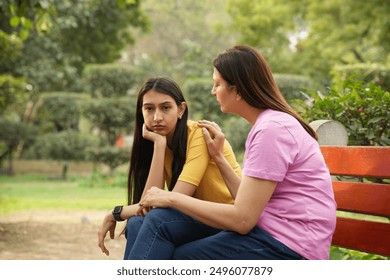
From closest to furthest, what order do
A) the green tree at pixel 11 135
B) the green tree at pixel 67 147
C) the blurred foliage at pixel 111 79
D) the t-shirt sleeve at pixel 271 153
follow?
the t-shirt sleeve at pixel 271 153
the blurred foliage at pixel 111 79
the green tree at pixel 67 147
the green tree at pixel 11 135

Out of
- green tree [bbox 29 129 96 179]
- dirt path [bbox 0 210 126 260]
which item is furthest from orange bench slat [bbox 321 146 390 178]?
green tree [bbox 29 129 96 179]

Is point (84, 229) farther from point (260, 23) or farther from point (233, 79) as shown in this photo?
point (260, 23)

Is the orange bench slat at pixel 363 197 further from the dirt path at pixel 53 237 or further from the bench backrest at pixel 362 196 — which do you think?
the dirt path at pixel 53 237

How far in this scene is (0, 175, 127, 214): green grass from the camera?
10.2m

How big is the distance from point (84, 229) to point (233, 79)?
578 cm

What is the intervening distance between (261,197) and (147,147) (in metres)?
1.09

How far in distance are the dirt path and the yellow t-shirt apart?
304cm

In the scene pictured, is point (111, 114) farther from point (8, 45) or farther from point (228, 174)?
point (228, 174)

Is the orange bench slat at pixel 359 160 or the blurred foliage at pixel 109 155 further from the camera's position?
the blurred foliage at pixel 109 155

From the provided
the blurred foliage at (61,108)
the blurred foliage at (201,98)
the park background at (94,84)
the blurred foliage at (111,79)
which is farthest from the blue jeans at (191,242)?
the blurred foliage at (61,108)

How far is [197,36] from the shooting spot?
3934cm

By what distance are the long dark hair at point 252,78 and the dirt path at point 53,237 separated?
3.72 m

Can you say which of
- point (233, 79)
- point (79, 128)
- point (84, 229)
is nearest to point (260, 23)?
point (79, 128)

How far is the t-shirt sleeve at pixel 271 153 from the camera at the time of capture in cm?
218
